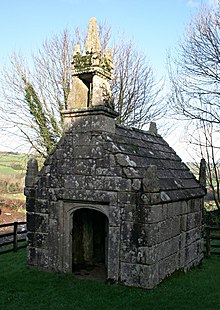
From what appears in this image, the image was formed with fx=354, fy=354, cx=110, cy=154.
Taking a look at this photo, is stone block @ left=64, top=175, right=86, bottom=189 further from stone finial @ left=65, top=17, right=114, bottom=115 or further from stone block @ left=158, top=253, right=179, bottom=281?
stone block @ left=158, top=253, right=179, bottom=281

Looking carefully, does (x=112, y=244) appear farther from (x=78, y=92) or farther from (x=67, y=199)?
(x=78, y=92)

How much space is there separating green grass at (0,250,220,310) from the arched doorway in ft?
4.27

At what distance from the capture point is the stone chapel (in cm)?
752

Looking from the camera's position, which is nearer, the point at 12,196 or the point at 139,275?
the point at 139,275

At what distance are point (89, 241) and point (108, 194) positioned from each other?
2.99 metres

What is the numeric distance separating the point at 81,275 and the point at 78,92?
14.9 feet

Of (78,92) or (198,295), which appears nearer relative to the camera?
(198,295)

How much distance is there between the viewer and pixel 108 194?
25.7 ft

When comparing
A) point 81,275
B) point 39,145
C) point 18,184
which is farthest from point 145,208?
point 18,184

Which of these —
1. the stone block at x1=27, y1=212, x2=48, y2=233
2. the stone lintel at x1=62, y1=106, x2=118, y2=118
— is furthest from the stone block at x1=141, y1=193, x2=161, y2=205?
the stone block at x1=27, y1=212, x2=48, y2=233

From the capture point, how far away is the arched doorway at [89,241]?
9.61 m

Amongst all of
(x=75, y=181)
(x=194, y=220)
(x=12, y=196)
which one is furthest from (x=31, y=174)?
(x=12, y=196)

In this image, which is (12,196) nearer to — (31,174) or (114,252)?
(31,174)

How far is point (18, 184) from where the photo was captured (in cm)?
2261
